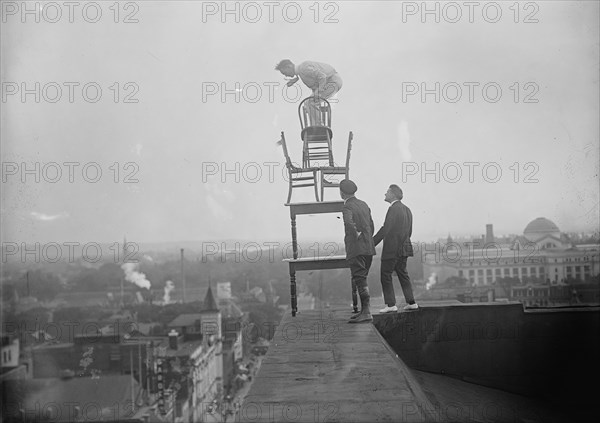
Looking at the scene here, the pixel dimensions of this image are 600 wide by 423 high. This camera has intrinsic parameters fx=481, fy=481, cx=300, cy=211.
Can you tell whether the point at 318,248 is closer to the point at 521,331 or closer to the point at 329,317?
the point at 329,317

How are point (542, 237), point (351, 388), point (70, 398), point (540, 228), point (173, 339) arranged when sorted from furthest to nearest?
point (173, 339) → point (70, 398) → point (542, 237) → point (540, 228) → point (351, 388)

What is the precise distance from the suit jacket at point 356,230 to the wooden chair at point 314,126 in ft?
2.50

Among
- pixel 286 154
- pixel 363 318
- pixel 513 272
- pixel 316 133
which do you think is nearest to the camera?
pixel 363 318

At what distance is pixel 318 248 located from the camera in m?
5.07

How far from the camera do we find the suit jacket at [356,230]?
3988 mm

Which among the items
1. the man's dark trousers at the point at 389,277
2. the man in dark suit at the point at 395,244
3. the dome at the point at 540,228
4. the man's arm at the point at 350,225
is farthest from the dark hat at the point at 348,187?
the dome at the point at 540,228

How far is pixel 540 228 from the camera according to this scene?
6.63 meters

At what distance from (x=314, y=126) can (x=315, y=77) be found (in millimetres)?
468

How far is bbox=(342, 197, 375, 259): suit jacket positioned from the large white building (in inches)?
93.9

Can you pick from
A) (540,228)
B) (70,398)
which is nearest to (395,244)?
(540,228)

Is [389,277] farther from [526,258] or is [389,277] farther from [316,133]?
[526,258]

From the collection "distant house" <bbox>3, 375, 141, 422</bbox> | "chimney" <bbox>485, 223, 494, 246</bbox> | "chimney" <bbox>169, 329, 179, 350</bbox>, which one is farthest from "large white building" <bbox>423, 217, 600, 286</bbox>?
"chimney" <bbox>169, 329, 179, 350</bbox>

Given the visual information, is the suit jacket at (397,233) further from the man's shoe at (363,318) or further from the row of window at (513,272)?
the row of window at (513,272)

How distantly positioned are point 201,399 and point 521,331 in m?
10.4
